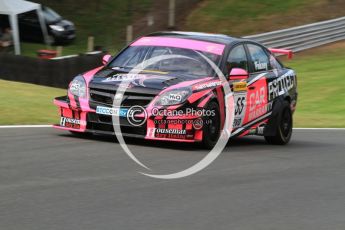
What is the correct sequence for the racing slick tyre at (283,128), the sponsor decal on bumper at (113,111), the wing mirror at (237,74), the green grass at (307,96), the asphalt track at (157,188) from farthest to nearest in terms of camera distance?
1. the green grass at (307,96)
2. the racing slick tyre at (283,128)
3. the wing mirror at (237,74)
4. the sponsor decal on bumper at (113,111)
5. the asphalt track at (157,188)

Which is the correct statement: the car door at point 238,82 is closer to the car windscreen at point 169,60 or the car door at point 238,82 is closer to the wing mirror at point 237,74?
the wing mirror at point 237,74

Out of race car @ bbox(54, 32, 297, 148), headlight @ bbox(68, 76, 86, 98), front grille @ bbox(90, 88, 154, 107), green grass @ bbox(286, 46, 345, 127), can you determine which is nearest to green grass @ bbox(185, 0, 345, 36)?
green grass @ bbox(286, 46, 345, 127)

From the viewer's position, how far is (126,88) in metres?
9.34

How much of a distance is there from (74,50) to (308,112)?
42.4 feet

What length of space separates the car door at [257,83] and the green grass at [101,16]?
60.7 ft

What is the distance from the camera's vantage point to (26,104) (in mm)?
13727

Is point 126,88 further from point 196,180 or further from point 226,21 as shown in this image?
point 226,21

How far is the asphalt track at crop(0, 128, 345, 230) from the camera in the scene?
585 cm

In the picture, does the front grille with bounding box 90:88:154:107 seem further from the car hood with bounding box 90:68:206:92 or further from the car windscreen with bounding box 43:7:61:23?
the car windscreen with bounding box 43:7:61:23

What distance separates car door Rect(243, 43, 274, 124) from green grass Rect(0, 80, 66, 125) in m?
3.45

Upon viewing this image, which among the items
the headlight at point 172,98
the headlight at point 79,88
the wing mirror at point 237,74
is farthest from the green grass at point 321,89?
the headlight at point 79,88

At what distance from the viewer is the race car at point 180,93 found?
9242 millimetres

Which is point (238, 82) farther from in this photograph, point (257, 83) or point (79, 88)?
point (79, 88)
